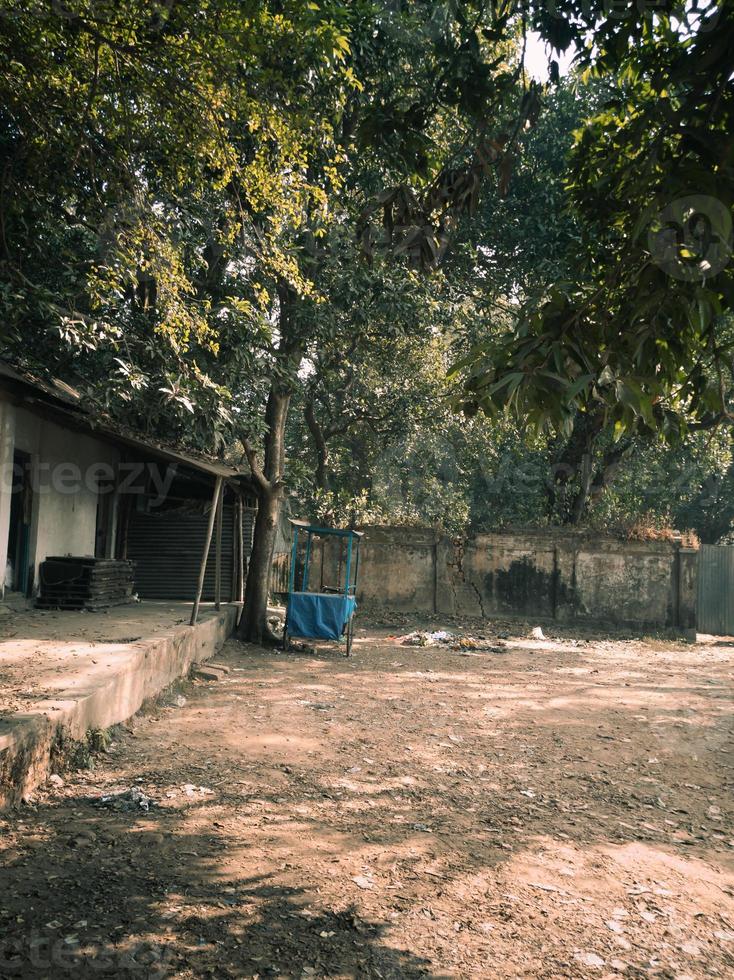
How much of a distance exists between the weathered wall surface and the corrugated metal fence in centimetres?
161

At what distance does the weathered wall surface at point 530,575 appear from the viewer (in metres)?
16.9

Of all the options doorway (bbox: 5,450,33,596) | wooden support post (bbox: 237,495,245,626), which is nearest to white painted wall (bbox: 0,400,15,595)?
doorway (bbox: 5,450,33,596)

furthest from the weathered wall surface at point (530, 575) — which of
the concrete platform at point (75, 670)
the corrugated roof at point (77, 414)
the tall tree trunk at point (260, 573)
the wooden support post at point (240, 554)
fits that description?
the corrugated roof at point (77, 414)

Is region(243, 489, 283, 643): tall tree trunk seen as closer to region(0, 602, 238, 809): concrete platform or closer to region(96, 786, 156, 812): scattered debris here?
region(0, 602, 238, 809): concrete platform

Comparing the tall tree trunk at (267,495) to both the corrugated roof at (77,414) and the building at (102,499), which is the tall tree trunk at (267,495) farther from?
the corrugated roof at (77,414)

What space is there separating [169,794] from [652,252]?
437cm

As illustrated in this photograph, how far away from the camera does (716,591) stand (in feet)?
59.6

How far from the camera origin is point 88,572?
10.6m

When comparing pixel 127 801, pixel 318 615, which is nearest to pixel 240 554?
pixel 318 615

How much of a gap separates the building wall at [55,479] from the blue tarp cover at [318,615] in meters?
3.42

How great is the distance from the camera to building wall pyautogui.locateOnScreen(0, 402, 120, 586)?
941cm

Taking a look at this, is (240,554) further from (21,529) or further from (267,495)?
(21,529)

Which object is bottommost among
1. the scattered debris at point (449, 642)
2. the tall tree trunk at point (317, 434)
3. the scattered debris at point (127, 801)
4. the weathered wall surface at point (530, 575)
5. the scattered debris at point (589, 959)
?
the scattered debris at point (589, 959)

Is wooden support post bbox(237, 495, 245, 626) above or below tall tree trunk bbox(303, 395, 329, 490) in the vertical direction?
below
